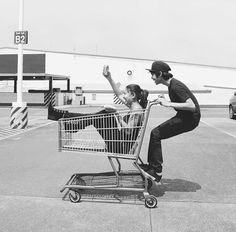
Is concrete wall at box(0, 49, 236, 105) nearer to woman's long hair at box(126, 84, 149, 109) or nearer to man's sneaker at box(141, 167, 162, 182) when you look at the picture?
woman's long hair at box(126, 84, 149, 109)

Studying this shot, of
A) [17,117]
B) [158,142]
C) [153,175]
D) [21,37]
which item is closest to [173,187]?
[153,175]

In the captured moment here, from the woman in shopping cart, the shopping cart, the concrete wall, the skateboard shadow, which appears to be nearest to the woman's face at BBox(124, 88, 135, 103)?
the woman in shopping cart

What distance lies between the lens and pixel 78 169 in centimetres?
727

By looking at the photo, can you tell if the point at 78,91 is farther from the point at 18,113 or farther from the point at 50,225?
the point at 50,225

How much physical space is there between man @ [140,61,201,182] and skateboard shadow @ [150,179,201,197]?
0.45 m

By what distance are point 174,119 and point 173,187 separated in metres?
1.14

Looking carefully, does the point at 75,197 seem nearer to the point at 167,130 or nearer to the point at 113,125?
the point at 113,125

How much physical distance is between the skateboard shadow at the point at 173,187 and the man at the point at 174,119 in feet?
1.49

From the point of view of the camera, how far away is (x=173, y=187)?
5957mm

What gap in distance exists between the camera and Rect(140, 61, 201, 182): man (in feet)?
17.2

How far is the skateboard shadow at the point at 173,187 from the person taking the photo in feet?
18.8

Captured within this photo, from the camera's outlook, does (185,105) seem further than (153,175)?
No

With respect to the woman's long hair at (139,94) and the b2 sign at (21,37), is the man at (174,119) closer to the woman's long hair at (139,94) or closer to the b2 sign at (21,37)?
the woman's long hair at (139,94)

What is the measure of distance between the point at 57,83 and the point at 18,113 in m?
35.8
